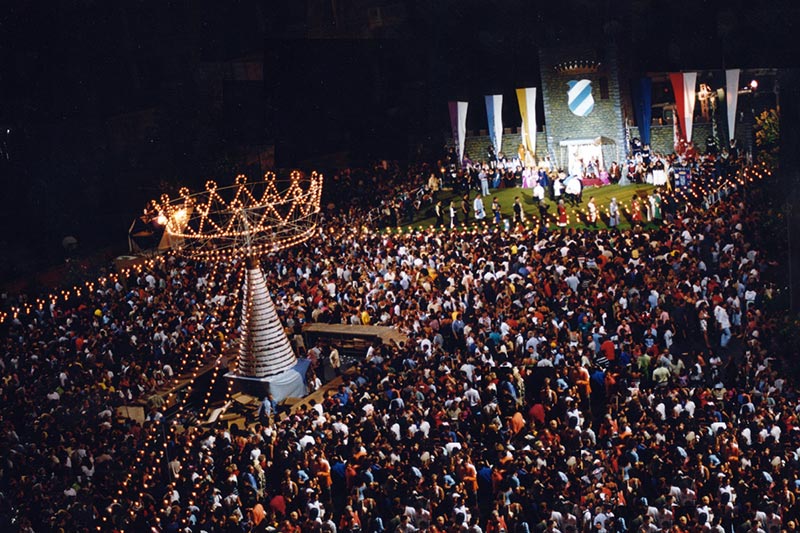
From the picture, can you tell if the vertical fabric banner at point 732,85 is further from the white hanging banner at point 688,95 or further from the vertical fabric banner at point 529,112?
the vertical fabric banner at point 529,112

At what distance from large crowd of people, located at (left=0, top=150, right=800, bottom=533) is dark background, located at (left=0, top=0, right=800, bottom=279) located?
13864mm

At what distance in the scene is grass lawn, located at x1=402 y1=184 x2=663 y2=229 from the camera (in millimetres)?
29734

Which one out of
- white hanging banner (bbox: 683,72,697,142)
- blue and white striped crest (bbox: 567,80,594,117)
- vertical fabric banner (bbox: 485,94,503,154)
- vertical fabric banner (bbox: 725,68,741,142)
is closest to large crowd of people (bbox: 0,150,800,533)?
vertical fabric banner (bbox: 725,68,741,142)

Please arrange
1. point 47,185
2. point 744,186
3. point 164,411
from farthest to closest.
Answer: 1. point 47,185
2. point 744,186
3. point 164,411

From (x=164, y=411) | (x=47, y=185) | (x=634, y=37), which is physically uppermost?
(x=634, y=37)

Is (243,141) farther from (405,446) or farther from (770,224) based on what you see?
(405,446)

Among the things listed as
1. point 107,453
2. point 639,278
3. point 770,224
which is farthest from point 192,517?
point 770,224

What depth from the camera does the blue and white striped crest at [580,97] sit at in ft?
130

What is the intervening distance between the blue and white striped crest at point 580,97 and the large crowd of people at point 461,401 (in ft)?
52.5

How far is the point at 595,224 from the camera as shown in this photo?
2883cm

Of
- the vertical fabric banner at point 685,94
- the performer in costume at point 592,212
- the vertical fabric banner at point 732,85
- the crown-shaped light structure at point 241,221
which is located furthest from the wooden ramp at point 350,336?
the vertical fabric banner at point 685,94

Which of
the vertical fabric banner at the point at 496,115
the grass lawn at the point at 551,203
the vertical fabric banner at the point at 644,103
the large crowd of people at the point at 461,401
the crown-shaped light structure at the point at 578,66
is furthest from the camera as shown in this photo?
the crown-shaped light structure at the point at 578,66

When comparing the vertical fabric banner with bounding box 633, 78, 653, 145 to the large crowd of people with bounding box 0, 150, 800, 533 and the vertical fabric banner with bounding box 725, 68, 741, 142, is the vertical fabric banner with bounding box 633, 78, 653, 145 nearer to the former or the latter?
the vertical fabric banner with bounding box 725, 68, 741, 142

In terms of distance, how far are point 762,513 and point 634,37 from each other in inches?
1418
